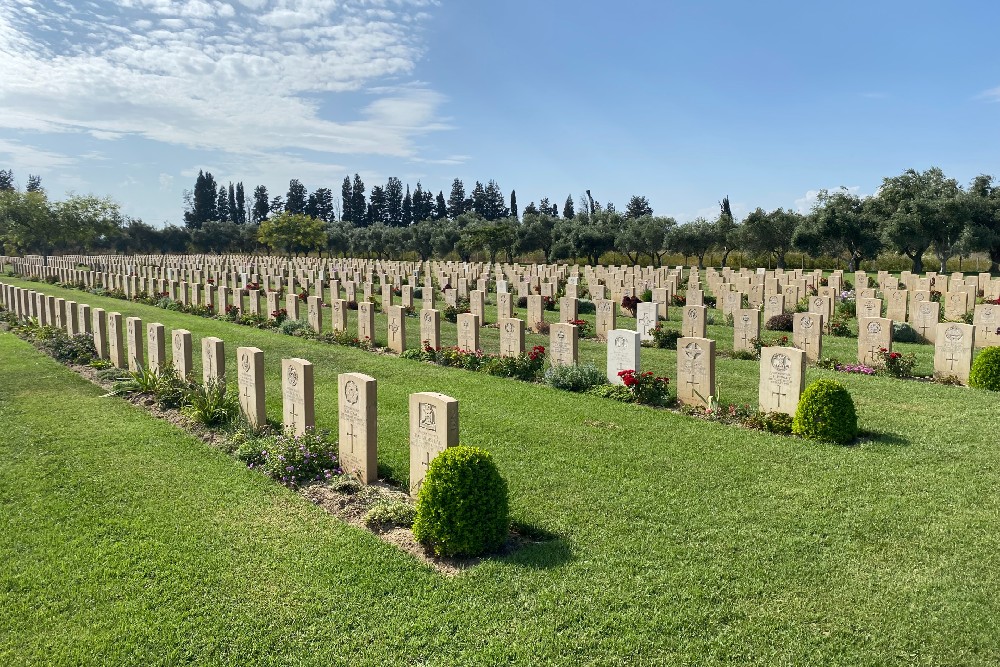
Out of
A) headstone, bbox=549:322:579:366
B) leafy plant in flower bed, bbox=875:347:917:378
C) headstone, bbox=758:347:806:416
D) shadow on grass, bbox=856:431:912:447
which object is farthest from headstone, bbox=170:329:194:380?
leafy plant in flower bed, bbox=875:347:917:378

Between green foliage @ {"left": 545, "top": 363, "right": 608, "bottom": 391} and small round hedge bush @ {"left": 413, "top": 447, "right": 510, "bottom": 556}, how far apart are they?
636cm

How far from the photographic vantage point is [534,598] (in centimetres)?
488

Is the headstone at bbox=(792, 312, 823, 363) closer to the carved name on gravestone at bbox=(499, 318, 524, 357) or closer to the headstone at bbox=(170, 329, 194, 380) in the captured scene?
the carved name on gravestone at bbox=(499, 318, 524, 357)

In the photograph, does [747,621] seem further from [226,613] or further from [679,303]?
[679,303]

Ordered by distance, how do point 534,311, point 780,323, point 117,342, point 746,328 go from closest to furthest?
point 117,342 → point 746,328 → point 780,323 → point 534,311

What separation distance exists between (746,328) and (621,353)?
190 inches

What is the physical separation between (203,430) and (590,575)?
6061 millimetres

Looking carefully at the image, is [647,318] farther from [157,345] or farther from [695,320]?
[157,345]

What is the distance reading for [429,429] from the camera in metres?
6.61

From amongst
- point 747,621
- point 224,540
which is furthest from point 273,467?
point 747,621

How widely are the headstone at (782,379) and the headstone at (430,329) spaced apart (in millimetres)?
7748

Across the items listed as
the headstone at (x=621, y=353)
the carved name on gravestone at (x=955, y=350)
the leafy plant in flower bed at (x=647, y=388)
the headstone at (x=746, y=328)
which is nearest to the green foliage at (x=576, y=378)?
the headstone at (x=621, y=353)

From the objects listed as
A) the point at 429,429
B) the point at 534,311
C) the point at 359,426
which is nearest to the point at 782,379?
the point at 429,429

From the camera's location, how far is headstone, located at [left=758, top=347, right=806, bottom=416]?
30.5 ft
